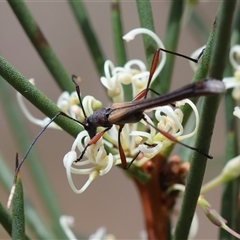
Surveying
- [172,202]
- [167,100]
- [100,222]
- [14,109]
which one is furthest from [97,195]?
[167,100]

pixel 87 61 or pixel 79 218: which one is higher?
pixel 87 61

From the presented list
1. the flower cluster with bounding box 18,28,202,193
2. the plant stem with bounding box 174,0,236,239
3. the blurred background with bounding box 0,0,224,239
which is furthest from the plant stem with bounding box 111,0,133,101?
the blurred background with bounding box 0,0,224,239

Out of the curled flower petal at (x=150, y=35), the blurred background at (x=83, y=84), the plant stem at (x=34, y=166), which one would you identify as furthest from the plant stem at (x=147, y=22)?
the blurred background at (x=83, y=84)

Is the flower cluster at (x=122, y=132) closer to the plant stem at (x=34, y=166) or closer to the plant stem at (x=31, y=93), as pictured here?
the plant stem at (x=31, y=93)

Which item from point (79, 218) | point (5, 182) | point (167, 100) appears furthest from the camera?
point (79, 218)

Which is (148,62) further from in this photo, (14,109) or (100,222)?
(100,222)

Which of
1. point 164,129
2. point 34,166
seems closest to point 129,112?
point 164,129

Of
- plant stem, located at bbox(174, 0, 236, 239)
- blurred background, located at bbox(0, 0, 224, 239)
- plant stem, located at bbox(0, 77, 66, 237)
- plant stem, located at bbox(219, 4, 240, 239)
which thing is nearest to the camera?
plant stem, located at bbox(174, 0, 236, 239)

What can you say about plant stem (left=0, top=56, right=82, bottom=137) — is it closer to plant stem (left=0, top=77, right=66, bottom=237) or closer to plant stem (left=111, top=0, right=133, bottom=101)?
plant stem (left=111, top=0, right=133, bottom=101)
